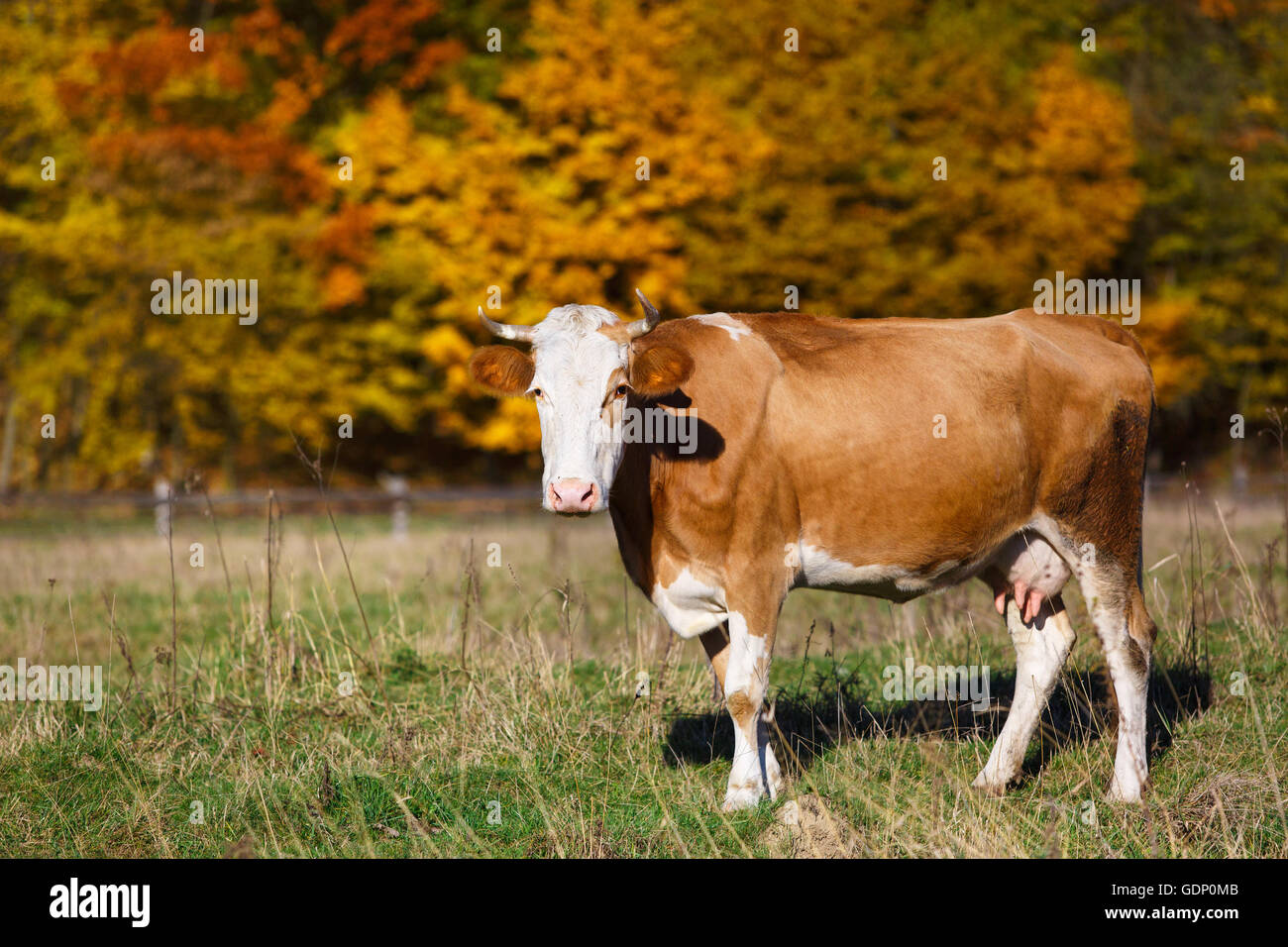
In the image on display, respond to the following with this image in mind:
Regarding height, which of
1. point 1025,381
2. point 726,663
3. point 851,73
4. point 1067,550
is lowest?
point 726,663

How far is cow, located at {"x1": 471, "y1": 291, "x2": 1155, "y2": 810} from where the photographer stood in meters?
4.95

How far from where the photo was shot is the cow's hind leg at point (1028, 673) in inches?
209

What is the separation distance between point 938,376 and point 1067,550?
3.22 ft

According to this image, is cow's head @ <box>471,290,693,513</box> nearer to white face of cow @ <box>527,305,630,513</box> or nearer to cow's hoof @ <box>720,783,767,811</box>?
white face of cow @ <box>527,305,630,513</box>

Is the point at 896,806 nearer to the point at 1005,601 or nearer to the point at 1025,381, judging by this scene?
the point at 1005,601

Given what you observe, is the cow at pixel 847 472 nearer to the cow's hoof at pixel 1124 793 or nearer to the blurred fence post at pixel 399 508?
the cow's hoof at pixel 1124 793

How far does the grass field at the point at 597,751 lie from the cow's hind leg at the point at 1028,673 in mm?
125

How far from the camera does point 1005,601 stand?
5.76 m

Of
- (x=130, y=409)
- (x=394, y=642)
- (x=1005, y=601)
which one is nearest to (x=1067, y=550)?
(x=1005, y=601)

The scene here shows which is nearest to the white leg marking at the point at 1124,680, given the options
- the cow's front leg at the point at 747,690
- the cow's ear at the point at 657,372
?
the cow's front leg at the point at 747,690

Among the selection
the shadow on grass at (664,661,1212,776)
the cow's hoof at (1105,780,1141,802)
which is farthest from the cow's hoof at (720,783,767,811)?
the cow's hoof at (1105,780,1141,802)

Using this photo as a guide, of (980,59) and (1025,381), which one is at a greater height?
(980,59)
